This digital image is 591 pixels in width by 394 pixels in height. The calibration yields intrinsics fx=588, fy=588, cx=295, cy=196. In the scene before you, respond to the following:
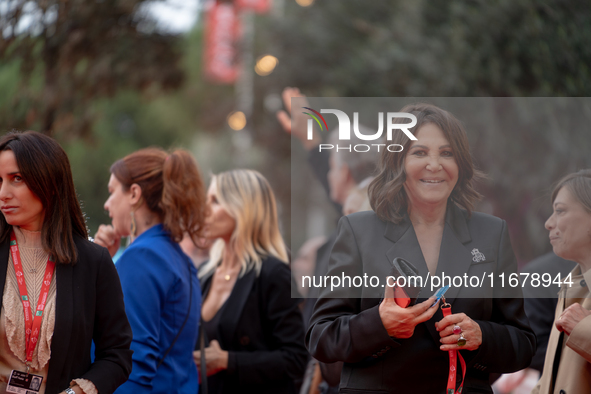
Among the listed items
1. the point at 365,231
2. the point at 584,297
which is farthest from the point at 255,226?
the point at 584,297

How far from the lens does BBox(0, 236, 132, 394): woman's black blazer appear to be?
230cm

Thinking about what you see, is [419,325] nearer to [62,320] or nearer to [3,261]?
[62,320]

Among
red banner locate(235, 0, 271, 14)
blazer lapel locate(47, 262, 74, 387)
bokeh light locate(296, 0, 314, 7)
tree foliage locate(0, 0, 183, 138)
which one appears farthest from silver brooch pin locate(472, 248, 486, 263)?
red banner locate(235, 0, 271, 14)

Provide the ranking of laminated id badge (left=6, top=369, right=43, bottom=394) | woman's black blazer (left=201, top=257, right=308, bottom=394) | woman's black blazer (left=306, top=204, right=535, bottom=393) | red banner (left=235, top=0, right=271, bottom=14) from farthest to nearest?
1. red banner (left=235, top=0, right=271, bottom=14)
2. woman's black blazer (left=201, top=257, right=308, bottom=394)
3. woman's black blazer (left=306, top=204, right=535, bottom=393)
4. laminated id badge (left=6, top=369, right=43, bottom=394)

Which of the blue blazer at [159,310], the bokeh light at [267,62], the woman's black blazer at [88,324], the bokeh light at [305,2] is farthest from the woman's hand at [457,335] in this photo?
the bokeh light at [305,2]

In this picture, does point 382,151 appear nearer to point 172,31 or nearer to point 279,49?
point 172,31

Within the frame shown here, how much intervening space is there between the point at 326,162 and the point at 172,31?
6709 mm

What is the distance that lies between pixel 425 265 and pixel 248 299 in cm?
153

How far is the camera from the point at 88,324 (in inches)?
94.4

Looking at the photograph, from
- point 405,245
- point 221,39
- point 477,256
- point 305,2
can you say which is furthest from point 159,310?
point 221,39

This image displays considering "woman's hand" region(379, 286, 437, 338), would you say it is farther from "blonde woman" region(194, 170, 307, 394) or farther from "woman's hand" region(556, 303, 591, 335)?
"blonde woman" region(194, 170, 307, 394)

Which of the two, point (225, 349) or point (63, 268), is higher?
point (63, 268)

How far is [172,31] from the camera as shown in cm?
980

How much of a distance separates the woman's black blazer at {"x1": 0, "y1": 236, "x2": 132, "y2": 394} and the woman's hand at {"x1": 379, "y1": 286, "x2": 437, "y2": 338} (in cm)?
110
